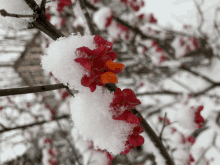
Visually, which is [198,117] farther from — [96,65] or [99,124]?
[96,65]

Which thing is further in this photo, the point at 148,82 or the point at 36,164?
the point at 148,82

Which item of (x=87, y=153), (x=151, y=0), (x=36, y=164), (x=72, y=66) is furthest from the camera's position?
(x=151, y=0)

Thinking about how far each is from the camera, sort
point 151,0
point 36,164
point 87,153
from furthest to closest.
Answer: point 151,0, point 36,164, point 87,153

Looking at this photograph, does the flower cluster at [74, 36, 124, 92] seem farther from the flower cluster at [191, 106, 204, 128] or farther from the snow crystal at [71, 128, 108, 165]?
the snow crystal at [71, 128, 108, 165]

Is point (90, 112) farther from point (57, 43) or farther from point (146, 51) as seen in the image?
point (146, 51)

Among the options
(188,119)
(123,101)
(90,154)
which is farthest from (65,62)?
(90,154)

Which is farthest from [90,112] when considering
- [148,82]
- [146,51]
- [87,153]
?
[148,82]

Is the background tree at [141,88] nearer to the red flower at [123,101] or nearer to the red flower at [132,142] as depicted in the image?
the red flower at [132,142]

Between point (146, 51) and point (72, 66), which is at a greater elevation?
point (146, 51)
